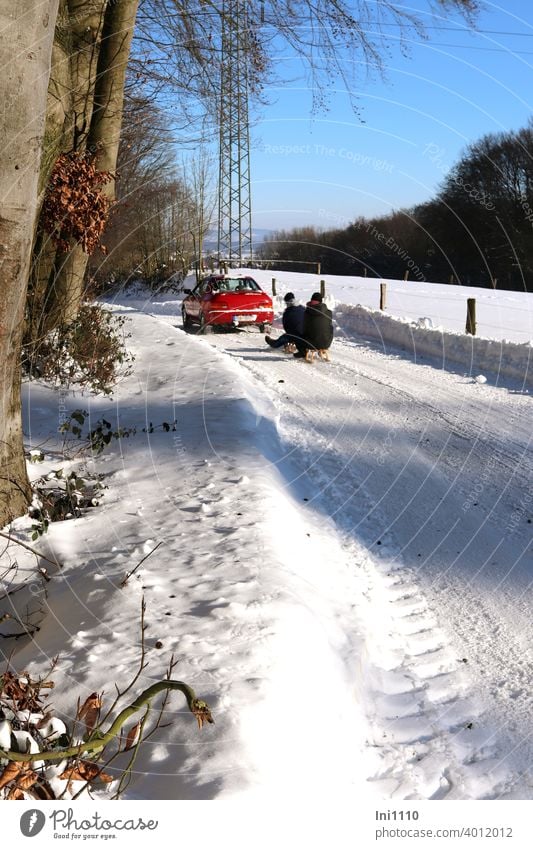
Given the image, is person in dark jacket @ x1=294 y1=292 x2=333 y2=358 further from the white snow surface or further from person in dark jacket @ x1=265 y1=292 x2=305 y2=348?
the white snow surface

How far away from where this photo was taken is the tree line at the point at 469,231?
98.5ft

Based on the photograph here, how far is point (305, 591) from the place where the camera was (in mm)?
4773

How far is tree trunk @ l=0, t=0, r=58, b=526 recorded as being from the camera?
173 inches

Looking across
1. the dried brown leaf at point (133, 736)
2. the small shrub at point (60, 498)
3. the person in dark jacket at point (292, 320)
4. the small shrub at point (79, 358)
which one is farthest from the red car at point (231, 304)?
the dried brown leaf at point (133, 736)

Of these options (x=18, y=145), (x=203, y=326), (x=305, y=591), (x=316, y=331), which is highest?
(x=18, y=145)

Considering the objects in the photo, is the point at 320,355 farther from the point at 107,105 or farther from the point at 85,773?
the point at 85,773

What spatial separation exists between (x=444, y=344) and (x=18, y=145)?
43.7ft

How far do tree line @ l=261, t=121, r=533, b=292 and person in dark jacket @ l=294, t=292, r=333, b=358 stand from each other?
9602 millimetres

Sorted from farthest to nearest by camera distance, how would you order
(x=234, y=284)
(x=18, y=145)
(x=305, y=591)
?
(x=234, y=284)
(x=305, y=591)
(x=18, y=145)

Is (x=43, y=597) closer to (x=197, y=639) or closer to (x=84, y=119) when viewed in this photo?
(x=197, y=639)

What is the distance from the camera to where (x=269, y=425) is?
30.4 ft

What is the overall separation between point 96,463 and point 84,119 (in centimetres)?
462

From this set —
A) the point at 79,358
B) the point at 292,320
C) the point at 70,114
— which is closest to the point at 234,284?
the point at 292,320

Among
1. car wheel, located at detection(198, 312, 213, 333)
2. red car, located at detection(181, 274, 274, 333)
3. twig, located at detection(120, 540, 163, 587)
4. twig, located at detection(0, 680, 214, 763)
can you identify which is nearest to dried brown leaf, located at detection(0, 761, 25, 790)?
twig, located at detection(0, 680, 214, 763)
